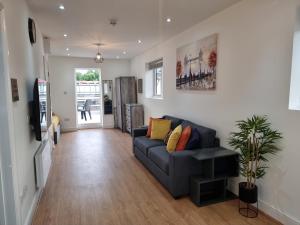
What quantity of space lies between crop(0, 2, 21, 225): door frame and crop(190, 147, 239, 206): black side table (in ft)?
6.33

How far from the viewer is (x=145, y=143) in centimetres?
398

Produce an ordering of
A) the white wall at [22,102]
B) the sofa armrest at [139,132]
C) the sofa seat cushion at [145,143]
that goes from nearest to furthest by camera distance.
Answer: the white wall at [22,102], the sofa seat cushion at [145,143], the sofa armrest at [139,132]

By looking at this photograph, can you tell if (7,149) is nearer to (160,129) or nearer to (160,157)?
(160,157)

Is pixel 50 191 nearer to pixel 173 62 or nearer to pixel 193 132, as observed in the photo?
pixel 193 132

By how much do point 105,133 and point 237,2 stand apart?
545cm

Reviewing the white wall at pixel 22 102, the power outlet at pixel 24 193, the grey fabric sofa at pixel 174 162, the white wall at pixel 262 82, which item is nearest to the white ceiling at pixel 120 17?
the white wall at pixel 262 82

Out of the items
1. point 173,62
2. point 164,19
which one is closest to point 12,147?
point 164,19

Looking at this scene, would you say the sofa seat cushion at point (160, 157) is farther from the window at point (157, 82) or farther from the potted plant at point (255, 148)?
the window at point (157, 82)

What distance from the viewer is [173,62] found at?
14.9 feet

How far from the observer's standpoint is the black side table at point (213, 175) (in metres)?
2.70

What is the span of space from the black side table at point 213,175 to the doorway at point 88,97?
5.78 m

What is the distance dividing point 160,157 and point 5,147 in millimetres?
1993

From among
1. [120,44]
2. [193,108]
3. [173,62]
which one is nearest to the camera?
[193,108]

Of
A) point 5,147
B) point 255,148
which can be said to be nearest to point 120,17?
point 5,147
